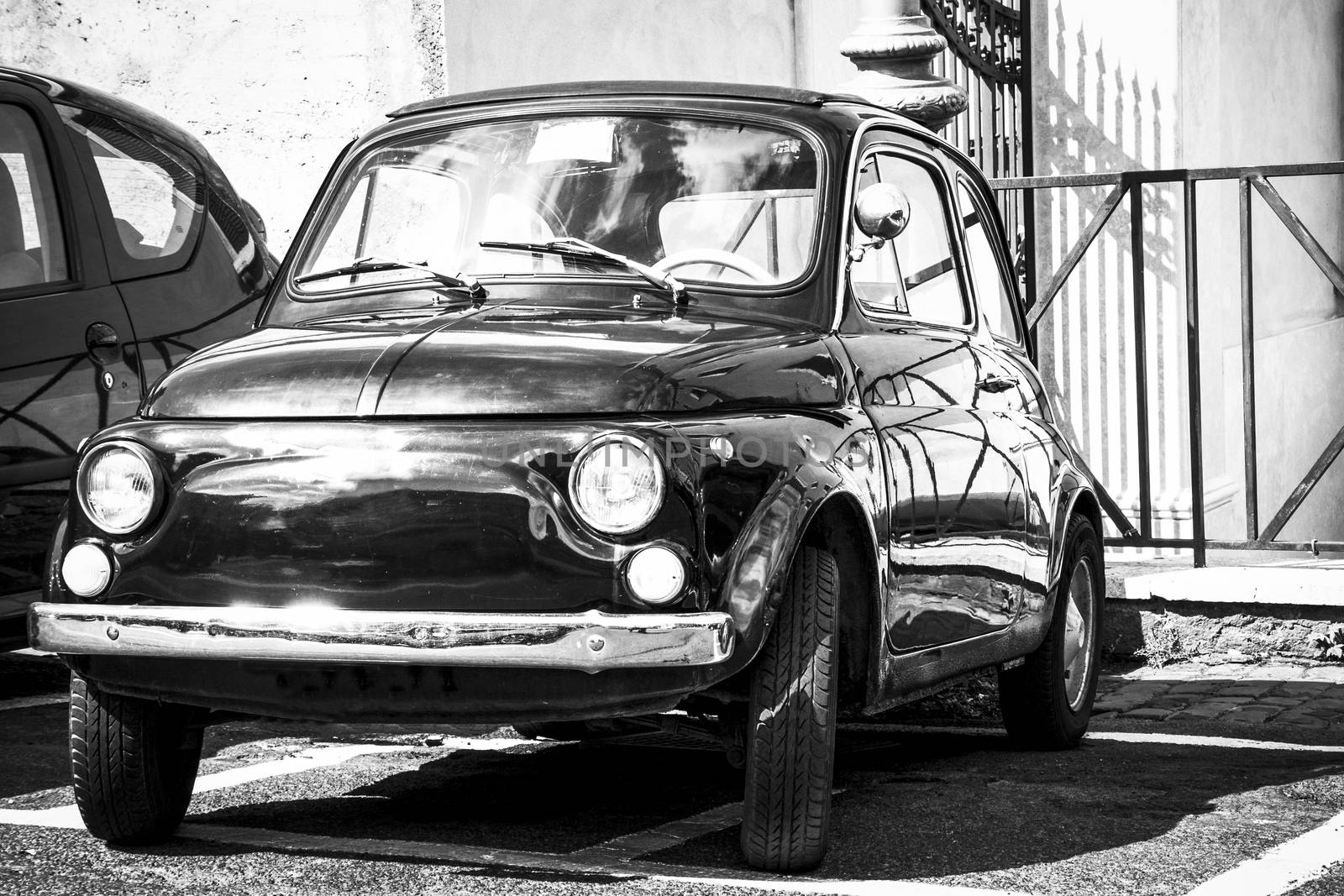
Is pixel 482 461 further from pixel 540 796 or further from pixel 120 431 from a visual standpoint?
pixel 540 796

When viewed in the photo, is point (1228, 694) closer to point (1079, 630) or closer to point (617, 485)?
point (1079, 630)

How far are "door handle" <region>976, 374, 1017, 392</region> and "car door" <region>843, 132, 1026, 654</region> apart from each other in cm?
2

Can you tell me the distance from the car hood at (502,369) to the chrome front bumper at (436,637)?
0.45 meters

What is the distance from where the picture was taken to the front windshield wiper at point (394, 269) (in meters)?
5.06

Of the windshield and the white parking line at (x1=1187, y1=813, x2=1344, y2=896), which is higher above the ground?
the windshield

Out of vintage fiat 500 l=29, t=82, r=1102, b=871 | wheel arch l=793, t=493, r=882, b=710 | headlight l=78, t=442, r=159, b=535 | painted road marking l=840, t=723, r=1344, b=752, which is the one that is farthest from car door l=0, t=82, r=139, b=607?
wheel arch l=793, t=493, r=882, b=710

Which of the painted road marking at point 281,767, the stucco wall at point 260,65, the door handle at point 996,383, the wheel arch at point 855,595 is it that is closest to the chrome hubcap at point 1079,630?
the door handle at point 996,383

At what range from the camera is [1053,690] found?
6.35m

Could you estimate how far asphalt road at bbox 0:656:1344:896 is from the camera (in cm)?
439

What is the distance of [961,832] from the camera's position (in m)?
4.94

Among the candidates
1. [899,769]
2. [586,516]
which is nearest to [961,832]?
[899,769]

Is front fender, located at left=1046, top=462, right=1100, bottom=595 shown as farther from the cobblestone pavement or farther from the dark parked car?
the dark parked car

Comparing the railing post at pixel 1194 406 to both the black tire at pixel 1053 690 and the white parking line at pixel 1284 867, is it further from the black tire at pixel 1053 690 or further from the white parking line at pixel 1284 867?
the white parking line at pixel 1284 867

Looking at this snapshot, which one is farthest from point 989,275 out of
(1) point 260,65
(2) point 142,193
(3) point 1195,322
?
(1) point 260,65
